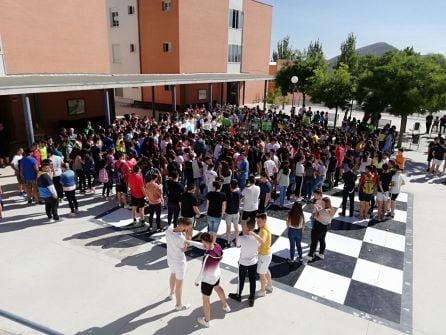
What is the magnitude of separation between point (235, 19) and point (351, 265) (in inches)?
1151

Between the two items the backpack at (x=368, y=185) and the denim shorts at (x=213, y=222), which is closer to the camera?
the denim shorts at (x=213, y=222)

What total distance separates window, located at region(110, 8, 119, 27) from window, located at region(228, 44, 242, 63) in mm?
10150

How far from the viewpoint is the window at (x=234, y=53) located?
1252 inches

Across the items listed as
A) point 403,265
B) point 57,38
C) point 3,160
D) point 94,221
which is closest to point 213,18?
point 57,38

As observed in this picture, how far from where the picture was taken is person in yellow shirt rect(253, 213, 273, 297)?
17.5 ft

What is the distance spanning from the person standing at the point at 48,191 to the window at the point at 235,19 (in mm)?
27034

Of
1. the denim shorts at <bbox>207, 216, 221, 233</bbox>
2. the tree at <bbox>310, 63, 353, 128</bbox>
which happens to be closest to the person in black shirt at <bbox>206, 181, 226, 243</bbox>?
the denim shorts at <bbox>207, 216, 221, 233</bbox>

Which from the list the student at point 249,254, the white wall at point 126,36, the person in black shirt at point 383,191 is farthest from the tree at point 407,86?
the white wall at point 126,36

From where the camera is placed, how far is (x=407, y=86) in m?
16.1

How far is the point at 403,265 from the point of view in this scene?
7.00m

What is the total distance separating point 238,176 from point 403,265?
14.7 ft

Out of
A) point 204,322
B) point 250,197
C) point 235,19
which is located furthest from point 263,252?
point 235,19

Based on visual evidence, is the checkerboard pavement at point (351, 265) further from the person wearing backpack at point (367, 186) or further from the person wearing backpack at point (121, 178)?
the person wearing backpack at point (367, 186)

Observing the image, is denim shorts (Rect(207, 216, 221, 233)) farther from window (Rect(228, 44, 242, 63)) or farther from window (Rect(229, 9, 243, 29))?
window (Rect(229, 9, 243, 29))
